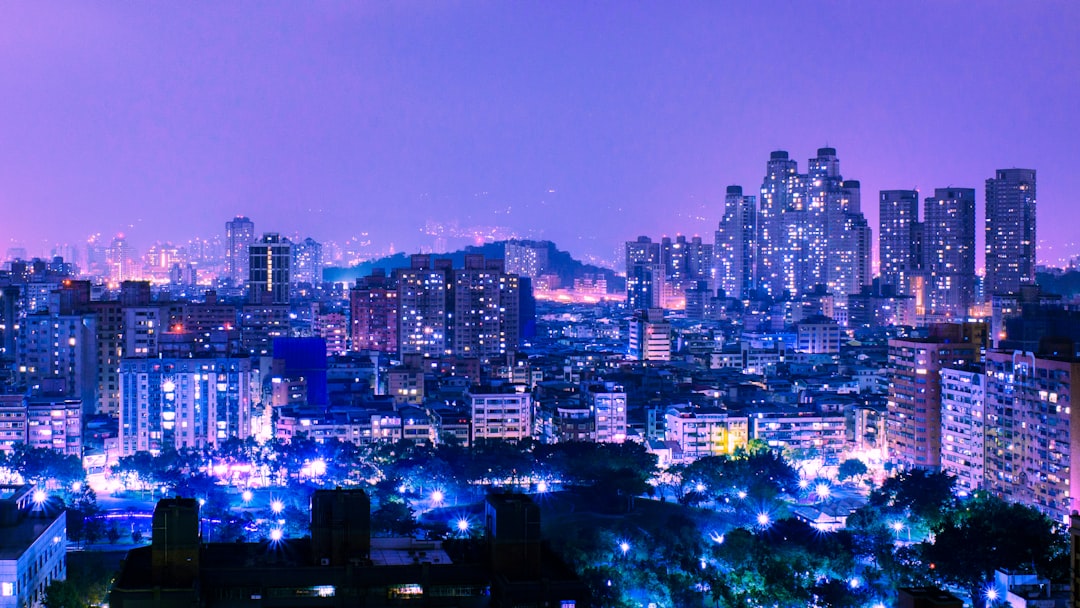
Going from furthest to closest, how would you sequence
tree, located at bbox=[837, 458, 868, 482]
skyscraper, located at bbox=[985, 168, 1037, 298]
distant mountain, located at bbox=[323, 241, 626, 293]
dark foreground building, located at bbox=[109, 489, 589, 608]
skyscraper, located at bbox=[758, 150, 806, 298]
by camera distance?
distant mountain, located at bbox=[323, 241, 626, 293], skyscraper, located at bbox=[758, 150, 806, 298], skyscraper, located at bbox=[985, 168, 1037, 298], tree, located at bbox=[837, 458, 868, 482], dark foreground building, located at bbox=[109, 489, 589, 608]

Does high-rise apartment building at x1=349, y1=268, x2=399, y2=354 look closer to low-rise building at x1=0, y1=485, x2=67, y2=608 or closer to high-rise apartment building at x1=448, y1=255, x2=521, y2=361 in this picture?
high-rise apartment building at x1=448, y1=255, x2=521, y2=361

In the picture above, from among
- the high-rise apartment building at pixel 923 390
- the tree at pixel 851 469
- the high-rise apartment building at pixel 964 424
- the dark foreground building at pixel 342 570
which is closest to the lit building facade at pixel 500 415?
the tree at pixel 851 469

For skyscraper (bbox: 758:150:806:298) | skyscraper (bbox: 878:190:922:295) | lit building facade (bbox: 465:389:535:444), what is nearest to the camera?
lit building facade (bbox: 465:389:535:444)

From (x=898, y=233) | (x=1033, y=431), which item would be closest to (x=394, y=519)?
(x=1033, y=431)

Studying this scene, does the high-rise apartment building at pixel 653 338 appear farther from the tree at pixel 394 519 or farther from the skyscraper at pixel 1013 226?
the tree at pixel 394 519

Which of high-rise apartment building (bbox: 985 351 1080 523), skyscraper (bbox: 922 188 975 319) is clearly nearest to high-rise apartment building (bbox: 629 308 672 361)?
skyscraper (bbox: 922 188 975 319)
